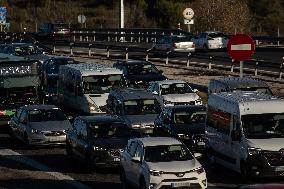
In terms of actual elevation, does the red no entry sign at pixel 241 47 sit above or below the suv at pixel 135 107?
above

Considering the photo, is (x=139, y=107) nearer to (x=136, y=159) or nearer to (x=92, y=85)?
(x=92, y=85)

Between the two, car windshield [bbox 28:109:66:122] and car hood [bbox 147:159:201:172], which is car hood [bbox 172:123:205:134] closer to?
car windshield [bbox 28:109:66:122]

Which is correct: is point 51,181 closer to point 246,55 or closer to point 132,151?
point 132,151

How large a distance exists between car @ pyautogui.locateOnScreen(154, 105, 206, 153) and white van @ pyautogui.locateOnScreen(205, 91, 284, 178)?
271cm

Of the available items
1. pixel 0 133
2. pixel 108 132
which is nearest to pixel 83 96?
pixel 0 133

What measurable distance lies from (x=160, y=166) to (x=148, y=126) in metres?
10.5

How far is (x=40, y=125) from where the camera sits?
31.2m

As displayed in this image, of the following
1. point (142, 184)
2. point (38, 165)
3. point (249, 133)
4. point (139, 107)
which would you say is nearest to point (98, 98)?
point (139, 107)

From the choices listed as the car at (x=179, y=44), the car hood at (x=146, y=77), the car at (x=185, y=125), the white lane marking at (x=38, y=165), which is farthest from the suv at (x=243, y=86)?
the car at (x=179, y=44)

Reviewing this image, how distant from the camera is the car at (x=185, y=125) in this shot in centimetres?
2711

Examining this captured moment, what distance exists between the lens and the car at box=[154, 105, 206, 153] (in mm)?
27109

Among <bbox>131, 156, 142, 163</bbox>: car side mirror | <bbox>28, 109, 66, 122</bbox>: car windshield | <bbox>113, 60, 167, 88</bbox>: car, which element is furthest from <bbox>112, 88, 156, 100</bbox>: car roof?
<bbox>131, 156, 142, 163</bbox>: car side mirror

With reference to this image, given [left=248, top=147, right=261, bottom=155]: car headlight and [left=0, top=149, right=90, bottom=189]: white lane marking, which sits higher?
[left=248, top=147, right=261, bottom=155]: car headlight

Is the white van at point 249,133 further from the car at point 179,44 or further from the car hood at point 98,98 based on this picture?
the car at point 179,44
